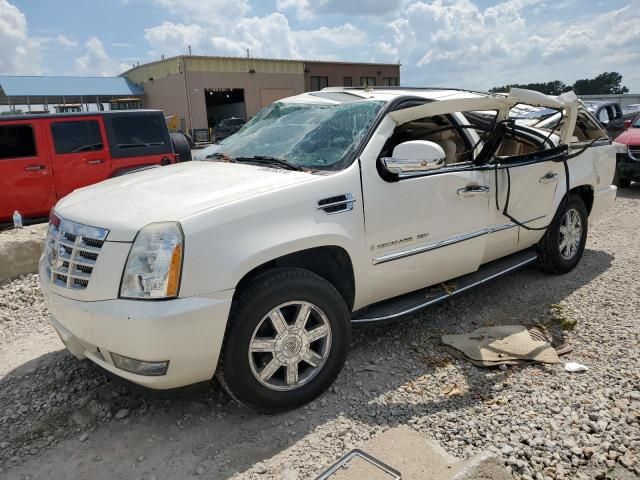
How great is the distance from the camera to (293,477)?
2518 millimetres

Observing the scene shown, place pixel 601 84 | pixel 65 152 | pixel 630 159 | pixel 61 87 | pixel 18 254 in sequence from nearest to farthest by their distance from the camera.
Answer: pixel 18 254
pixel 65 152
pixel 630 159
pixel 61 87
pixel 601 84

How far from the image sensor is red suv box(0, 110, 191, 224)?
25.6 ft

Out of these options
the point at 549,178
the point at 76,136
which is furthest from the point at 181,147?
the point at 549,178

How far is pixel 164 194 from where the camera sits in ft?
9.62

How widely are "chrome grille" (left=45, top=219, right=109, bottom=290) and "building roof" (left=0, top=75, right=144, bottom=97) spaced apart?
4063 cm

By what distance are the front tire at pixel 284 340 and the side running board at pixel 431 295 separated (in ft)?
1.09

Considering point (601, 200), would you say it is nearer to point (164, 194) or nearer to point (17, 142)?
point (164, 194)

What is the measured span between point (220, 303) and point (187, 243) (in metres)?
0.35

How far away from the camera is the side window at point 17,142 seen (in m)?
7.77

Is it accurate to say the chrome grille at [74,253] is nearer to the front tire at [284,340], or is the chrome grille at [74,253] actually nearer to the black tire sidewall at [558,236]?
the front tire at [284,340]

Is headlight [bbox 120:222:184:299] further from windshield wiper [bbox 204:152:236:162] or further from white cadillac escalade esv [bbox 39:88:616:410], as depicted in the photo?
windshield wiper [bbox 204:152:236:162]

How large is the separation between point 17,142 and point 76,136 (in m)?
0.85

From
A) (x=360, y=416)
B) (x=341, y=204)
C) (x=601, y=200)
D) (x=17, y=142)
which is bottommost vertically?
(x=360, y=416)

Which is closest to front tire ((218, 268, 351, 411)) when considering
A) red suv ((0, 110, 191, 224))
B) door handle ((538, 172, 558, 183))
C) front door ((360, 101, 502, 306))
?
front door ((360, 101, 502, 306))
